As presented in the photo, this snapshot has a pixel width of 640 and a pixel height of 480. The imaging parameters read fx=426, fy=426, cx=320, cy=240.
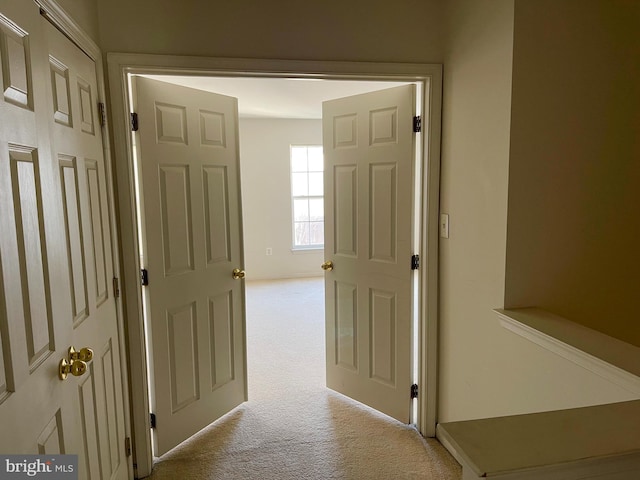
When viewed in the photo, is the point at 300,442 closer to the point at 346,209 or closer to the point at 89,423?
the point at 89,423

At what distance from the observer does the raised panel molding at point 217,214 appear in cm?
254

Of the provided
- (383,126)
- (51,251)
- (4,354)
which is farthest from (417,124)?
(4,354)

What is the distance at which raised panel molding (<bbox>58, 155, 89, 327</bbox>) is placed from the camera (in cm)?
145

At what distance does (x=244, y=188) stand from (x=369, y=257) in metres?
4.17

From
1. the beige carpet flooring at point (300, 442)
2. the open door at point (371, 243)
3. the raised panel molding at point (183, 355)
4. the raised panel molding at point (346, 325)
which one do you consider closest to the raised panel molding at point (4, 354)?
the raised panel molding at point (183, 355)

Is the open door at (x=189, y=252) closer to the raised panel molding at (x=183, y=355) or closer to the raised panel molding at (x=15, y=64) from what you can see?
Result: the raised panel molding at (x=183, y=355)

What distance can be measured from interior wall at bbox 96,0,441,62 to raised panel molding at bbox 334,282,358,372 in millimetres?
1478

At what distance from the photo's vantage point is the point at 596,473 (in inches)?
31.1

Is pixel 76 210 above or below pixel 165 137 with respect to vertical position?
below

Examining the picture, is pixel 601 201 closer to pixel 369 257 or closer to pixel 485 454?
pixel 369 257

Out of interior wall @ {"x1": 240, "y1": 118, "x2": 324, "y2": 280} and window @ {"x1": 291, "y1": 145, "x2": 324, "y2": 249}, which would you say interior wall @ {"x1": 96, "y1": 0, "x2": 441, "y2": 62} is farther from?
window @ {"x1": 291, "y1": 145, "x2": 324, "y2": 249}

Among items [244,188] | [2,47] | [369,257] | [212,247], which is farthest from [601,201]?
[244,188]

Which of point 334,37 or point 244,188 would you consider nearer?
point 334,37

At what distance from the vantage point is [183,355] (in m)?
2.47
